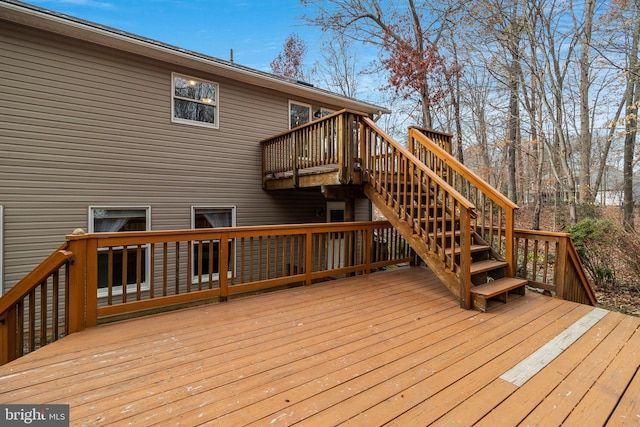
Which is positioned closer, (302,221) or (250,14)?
(302,221)

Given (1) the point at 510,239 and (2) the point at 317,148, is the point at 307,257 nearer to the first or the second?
(2) the point at 317,148

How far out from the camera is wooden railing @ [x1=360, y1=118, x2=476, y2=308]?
11.5 ft

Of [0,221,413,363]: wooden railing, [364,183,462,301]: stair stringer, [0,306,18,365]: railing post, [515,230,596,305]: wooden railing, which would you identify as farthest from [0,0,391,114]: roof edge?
[515,230,596,305]: wooden railing

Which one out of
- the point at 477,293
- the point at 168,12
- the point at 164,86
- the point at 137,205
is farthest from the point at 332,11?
the point at 477,293

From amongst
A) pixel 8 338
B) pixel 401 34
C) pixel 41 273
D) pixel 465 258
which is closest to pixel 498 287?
pixel 465 258

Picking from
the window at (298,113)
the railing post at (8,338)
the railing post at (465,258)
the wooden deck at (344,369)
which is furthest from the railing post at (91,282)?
the window at (298,113)

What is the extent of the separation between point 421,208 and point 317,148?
A: 2.23 metres

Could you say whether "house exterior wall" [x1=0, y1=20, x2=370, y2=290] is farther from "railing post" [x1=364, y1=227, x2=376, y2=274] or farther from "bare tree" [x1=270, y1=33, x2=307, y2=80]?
"bare tree" [x1=270, y1=33, x2=307, y2=80]

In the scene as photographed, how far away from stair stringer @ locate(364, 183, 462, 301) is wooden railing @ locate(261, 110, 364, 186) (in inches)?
28.6

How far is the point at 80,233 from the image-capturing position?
→ 113 inches

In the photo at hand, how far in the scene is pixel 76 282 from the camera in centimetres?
278

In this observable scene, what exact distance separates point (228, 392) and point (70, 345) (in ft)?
5.52

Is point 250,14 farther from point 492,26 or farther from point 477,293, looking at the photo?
point 477,293

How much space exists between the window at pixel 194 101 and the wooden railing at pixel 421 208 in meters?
3.67
